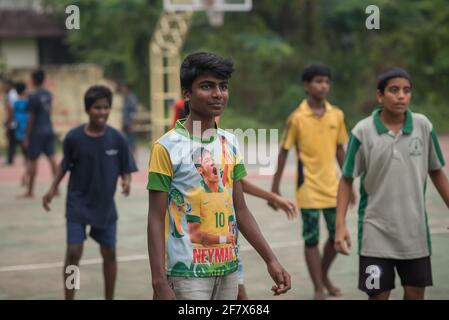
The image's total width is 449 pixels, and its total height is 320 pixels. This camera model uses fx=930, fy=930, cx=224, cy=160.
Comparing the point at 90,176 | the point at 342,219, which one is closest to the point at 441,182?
the point at 342,219

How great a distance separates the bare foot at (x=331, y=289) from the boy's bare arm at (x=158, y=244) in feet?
11.8

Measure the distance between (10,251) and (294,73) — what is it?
2041 centimetres

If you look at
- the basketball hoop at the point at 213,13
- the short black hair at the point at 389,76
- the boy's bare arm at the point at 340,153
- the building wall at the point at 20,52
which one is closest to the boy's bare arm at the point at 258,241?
the short black hair at the point at 389,76

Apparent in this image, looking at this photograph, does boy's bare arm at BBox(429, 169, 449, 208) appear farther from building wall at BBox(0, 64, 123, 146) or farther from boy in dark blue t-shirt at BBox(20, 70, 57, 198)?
building wall at BBox(0, 64, 123, 146)

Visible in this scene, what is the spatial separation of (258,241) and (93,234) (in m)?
3.02

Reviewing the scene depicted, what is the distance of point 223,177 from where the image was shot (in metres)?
4.55

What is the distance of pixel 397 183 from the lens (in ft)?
19.1

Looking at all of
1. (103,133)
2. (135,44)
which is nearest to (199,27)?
(135,44)

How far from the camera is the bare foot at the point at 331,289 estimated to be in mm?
7771

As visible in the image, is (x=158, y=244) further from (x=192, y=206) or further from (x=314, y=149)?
(x=314, y=149)

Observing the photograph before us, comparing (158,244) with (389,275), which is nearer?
(158,244)

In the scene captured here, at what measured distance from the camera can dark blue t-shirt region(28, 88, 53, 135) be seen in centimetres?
1450

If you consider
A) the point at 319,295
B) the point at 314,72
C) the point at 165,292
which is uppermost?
the point at 314,72
